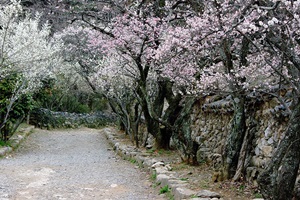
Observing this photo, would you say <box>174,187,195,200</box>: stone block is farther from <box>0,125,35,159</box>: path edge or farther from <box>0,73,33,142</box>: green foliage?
<box>0,73,33,142</box>: green foliage

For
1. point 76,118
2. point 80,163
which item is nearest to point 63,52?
point 76,118

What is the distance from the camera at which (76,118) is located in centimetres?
2347

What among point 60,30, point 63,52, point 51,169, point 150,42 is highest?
point 60,30

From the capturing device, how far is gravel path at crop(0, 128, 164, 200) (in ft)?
20.5

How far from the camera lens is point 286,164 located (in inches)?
152

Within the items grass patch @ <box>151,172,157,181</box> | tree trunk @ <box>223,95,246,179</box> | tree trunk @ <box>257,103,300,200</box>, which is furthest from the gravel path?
tree trunk @ <box>257,103,300,200</box>

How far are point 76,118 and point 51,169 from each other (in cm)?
1477

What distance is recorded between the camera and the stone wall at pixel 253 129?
5.52 metres

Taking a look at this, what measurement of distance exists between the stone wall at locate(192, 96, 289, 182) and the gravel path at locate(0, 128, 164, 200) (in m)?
1.62

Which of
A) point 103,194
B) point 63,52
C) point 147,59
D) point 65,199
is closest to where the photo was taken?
point 65,199

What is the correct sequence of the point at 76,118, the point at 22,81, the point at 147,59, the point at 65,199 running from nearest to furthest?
1. the point at 65,199
2. the point at 147,59
3. the point at 22,81
4. the point at 76,118

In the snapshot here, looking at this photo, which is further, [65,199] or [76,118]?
[76,118]

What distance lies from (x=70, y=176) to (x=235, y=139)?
410 cm

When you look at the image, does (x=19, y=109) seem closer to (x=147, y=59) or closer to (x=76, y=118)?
(x=147, y=59)
